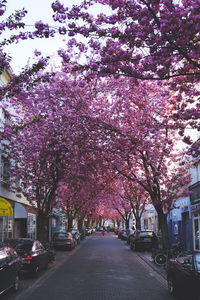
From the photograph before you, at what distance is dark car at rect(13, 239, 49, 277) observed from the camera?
13.1 meters

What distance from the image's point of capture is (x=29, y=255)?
1323cm

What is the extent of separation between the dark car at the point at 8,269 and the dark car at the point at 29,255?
6.96 ft

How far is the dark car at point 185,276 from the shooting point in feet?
27.5

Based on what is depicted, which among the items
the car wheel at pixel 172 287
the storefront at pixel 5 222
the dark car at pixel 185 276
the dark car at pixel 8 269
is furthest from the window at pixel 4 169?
the dark car at pixel 185 276

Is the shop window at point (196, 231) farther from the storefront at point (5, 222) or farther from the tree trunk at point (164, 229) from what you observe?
the storefront at point (5, 222)

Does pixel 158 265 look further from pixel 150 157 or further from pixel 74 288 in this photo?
pixel 74 288

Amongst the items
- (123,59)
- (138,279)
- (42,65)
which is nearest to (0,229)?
(138,279)

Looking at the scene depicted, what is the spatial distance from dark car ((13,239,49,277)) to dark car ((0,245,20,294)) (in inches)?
83.5

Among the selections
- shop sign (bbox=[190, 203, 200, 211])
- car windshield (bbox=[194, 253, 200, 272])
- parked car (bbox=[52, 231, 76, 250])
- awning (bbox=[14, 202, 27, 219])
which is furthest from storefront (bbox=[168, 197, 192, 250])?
car windshield (bbox=[194, 253, 200, 272])

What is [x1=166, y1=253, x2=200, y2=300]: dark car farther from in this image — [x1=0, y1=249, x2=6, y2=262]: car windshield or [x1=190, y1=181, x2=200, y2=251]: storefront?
[x1=190, y1=181, x2=200, y2=251]: storefront

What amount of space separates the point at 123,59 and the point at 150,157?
1038cm

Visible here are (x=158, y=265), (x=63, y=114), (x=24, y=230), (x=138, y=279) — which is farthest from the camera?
(x=24, y=230)

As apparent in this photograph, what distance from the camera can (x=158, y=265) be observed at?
18.3 m

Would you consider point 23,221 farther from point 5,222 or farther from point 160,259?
point 160,259
